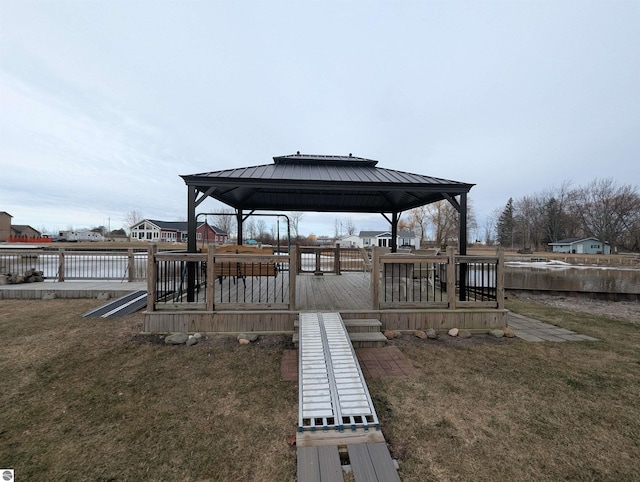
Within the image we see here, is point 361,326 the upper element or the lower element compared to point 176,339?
upper

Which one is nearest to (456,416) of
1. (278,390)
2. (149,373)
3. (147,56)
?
(278,390)

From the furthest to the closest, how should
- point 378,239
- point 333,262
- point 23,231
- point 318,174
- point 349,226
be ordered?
1. point 349,226
2. point 23,231
3. point 378,239
4. point 333,262
5. point 318,174

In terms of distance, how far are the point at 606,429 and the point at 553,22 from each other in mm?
12719

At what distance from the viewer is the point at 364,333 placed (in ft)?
14.0

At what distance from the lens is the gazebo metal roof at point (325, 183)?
493 cm

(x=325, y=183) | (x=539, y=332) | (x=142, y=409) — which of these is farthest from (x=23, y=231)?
(x=539, y=332)

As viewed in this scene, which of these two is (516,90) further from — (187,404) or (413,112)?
(187,404)

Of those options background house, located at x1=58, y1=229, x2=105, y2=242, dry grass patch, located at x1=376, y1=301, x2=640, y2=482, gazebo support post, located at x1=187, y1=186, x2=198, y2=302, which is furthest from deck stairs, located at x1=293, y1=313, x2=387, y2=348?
background house, located at x1=58, y1=229, x2=105, y2=242

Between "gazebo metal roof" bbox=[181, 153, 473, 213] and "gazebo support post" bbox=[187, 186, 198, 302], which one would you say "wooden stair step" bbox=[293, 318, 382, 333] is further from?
"gazebo metal roof" bbox=[181, 153, 473, 213]

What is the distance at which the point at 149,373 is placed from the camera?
3.23 meters

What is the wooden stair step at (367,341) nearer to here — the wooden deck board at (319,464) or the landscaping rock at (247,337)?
the landscaping rock at (247,337)

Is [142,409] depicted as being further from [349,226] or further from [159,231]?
[349,226]

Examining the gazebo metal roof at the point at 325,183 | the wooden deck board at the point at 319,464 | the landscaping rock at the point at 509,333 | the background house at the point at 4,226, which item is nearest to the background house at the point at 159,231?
the background house at the point at 4,226

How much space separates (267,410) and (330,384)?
25.9 inches
